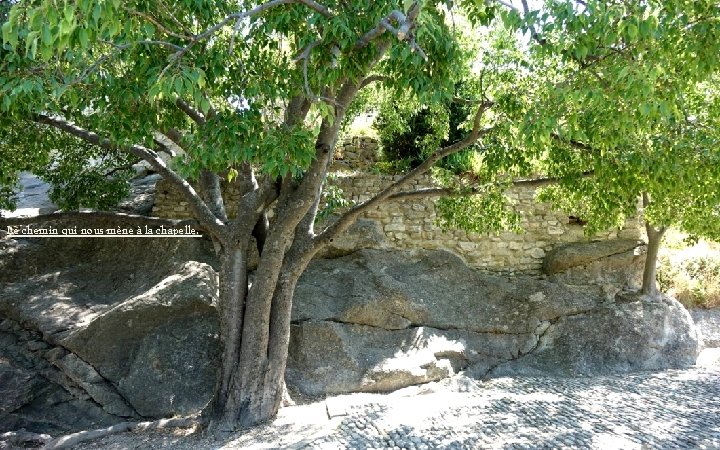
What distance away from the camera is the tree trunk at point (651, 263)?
30.9 ft

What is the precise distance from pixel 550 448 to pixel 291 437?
248 cm

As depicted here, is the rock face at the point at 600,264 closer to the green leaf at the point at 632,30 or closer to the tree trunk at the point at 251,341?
the tree trunk at the point at 251,341

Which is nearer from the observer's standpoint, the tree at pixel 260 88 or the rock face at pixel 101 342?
the tree at pixel 260 88

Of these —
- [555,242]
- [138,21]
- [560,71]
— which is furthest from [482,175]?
[138,21]

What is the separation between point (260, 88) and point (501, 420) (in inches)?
159

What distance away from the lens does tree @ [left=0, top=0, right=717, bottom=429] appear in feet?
15.3

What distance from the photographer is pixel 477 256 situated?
984cm

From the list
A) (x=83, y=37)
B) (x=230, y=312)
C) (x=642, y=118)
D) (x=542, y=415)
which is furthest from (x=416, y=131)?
(x=83, y=37)

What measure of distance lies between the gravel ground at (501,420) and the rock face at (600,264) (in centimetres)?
222

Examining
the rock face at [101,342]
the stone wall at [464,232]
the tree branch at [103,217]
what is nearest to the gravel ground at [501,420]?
the rock face at [101,342]

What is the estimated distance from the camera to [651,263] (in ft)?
31.0

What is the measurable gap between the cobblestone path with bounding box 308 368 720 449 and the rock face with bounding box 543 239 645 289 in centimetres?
208

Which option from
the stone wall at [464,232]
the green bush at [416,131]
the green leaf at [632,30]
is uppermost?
the green bush at [416,131]

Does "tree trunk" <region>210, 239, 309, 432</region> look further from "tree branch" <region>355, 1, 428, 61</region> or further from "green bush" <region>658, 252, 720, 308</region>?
"green bush" <region>658, 252, 720, 308</region>
